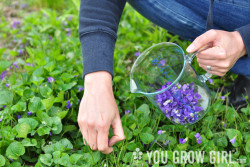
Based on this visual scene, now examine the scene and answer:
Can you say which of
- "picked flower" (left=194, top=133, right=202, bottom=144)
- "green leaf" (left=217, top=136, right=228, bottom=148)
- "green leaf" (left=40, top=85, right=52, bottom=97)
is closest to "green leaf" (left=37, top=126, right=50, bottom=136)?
"green leaf" (left=40, top=85, right=52, bottom=97)

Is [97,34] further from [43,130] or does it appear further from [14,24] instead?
[14,24]

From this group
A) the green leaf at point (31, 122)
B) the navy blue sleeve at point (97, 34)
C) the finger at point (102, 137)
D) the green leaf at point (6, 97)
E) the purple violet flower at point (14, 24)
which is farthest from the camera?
the purple violet flower at point (14, 24)

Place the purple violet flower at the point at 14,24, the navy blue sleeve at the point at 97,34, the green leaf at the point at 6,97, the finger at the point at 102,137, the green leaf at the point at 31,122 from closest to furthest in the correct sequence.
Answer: the finger at the point at 102,137 → the navy blue sleeve at the point at 97,34 → the green leaf at the point at 31,122 → the green leaf at the point at 6,97 → the purple violet flower at the point at 14,24

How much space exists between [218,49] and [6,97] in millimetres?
1004

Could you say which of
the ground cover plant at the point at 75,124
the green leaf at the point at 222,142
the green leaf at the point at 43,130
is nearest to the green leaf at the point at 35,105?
the ground cover plant at the point at 75,124

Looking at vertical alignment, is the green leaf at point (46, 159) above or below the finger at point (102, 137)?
below

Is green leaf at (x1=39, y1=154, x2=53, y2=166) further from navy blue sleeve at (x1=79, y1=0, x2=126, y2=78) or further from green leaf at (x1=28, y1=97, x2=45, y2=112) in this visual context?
navy blue sleeve at (x1=79, y1=0, x2=126, y2=78)

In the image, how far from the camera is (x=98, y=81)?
1111 mm

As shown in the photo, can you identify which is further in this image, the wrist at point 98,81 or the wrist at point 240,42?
the wrist at point 240,42

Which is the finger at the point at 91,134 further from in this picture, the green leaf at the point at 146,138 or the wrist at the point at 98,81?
the green leaf at the point at 146,138

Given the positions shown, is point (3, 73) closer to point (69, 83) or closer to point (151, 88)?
point (69, 83)

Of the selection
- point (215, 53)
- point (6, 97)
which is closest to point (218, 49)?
point (215, 53)

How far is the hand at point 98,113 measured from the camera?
1.03m

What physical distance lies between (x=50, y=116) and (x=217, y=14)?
0.97 meters
